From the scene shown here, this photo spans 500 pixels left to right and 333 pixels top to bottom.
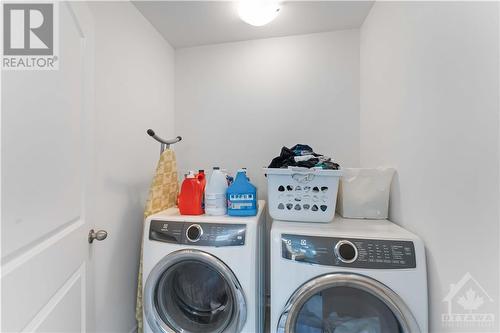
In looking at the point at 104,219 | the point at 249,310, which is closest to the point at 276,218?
the point at 249,310

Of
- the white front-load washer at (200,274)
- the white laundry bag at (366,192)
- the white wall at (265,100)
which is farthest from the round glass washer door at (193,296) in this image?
the white wall at (265,100)

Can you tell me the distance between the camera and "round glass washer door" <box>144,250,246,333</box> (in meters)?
1.15

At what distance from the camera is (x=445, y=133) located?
0.90 m

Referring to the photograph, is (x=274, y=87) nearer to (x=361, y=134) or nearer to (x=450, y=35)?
(x=361, y=134)

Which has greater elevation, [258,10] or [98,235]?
[258,10]

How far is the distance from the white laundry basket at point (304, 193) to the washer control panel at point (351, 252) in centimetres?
26

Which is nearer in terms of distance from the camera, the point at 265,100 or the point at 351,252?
the point at 351,252

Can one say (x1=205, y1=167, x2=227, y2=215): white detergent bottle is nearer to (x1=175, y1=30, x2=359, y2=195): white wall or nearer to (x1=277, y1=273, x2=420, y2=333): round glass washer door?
(x1=277, y1=273, x2=420, y2=333): round glass washer door

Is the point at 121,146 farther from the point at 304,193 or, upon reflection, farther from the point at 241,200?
the point at 304,193

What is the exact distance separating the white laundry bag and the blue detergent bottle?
1.98 feet

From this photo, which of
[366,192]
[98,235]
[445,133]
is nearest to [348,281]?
[366,192]
